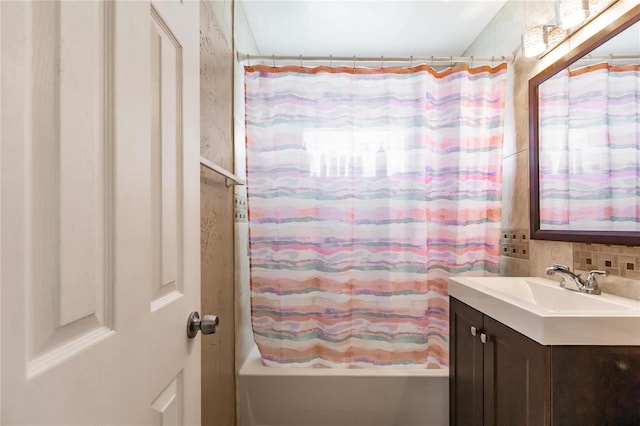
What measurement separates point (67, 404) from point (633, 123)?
173cm

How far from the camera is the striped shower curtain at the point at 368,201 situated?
1983 millimetres

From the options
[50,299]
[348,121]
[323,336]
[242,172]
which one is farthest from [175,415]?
[348,121]

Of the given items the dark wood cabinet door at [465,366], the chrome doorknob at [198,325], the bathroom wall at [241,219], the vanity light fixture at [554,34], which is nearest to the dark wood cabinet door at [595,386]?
the dark wood cabinet door at [465,366]

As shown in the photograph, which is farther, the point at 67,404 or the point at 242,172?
the point at 242,172

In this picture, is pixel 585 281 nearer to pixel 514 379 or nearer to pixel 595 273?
pixel 595 273

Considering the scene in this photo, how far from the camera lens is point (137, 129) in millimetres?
565

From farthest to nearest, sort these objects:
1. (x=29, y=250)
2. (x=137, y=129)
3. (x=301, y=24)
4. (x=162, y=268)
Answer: (x=301, y=24), (x=162, y=268), (x=137, y=129), (x=29, y=250)

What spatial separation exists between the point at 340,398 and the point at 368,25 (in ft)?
7.44

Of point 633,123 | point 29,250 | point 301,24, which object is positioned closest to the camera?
point 29,250

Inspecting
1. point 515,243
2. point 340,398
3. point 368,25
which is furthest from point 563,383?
point 368,25

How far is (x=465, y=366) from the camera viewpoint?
152 cm

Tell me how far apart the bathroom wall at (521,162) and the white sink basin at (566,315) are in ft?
0.52

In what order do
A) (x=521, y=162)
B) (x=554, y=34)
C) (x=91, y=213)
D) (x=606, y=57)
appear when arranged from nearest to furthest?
(x=91, y=213)
(x=606, y=57)
(x=554, y=34)
(x=521, y=162)

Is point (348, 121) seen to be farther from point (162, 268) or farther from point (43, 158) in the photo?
point (43, 158)
